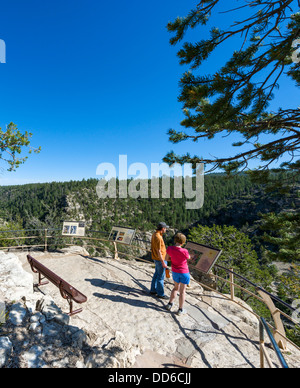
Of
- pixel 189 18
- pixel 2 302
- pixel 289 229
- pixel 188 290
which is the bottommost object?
pixel 188 290

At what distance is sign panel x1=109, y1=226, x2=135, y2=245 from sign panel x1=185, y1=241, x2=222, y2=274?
102 inches

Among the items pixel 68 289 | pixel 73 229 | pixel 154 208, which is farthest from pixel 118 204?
pixel 68 289

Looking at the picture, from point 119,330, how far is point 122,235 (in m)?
3.83

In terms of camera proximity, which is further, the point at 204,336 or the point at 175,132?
the point at 175,132

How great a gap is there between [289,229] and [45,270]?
8.64 meters

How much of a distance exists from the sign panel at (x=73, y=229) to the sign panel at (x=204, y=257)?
5.29 meters

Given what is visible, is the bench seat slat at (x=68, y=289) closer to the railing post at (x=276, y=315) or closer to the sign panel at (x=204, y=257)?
the sign panel at (x=204, y=257)

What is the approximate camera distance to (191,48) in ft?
9.59

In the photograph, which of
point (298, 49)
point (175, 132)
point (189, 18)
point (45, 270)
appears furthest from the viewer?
point (175, 132)

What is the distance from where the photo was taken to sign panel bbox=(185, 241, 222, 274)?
14.7ft

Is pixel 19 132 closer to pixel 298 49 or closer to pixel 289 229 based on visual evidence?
pixel 298 49

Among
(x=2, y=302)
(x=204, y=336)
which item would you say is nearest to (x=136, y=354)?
(x=204, y=336)

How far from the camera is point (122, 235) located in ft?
23.5
